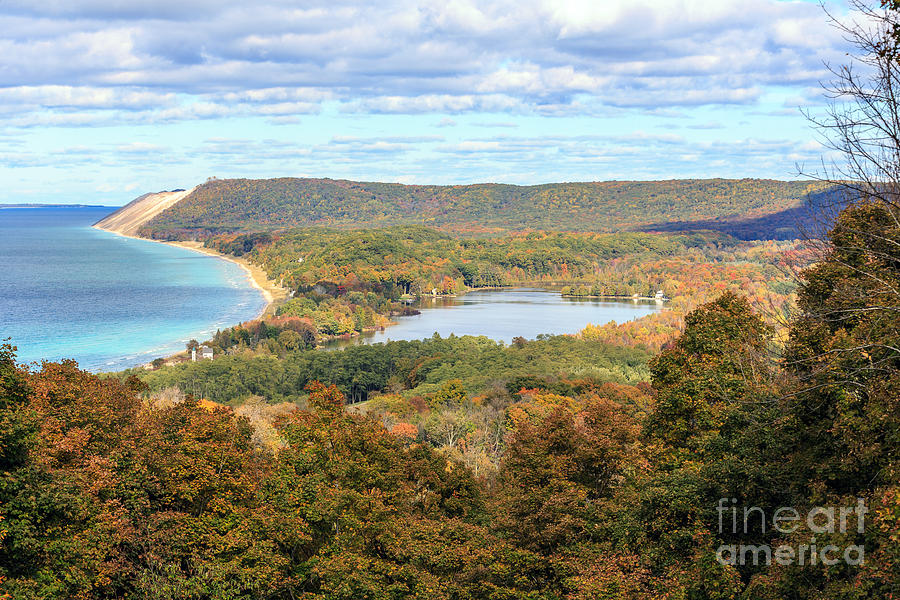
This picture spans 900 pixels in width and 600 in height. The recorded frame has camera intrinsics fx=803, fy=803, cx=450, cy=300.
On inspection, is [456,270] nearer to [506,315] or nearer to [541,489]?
[506,315]

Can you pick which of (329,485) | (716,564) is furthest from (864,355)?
(329,485)

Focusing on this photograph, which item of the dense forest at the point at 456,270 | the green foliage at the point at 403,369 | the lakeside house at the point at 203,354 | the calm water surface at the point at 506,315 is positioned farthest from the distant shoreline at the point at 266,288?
the green foliage at the point at 403,369

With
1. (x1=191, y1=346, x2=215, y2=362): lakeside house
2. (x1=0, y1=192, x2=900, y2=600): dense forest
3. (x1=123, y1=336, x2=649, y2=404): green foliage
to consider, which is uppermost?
(x1=0, y1=192, x2=900, y2=600): dense forest

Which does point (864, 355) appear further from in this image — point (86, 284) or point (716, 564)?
point (86, 284)

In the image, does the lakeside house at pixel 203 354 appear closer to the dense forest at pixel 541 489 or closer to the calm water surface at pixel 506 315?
the calm water surface at pixel 506 315

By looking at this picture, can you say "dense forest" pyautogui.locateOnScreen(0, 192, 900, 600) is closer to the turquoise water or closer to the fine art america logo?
the fine art america logo

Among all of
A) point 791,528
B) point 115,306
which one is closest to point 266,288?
point 115,306

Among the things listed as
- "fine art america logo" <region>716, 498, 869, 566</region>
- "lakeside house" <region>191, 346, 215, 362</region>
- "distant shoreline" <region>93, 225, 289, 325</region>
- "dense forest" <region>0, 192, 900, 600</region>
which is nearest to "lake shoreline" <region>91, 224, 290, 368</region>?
"distant shoreline" <region>93, 225, 289, 325</region>
